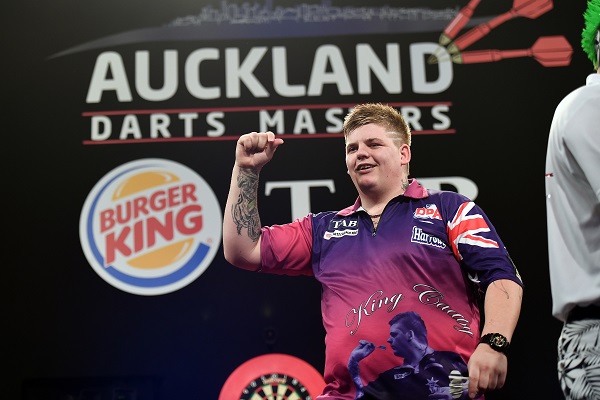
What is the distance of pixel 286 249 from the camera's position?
8.25ft

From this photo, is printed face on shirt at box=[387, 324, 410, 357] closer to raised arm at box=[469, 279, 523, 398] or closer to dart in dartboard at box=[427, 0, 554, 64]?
raised arm at box=[469, 279, 523, 398]

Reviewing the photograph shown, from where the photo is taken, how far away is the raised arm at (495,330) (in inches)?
76.2

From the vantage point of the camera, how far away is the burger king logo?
3730 mm

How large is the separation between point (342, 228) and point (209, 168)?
155 centimetres

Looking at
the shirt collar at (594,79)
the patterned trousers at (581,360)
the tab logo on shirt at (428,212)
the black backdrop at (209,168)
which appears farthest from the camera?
the black backdrop at (209,168)

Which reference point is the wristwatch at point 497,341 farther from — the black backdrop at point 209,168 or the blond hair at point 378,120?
the black backdrop at point 209,168

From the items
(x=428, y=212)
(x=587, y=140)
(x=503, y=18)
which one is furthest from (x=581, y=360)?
(x=503, y=18)

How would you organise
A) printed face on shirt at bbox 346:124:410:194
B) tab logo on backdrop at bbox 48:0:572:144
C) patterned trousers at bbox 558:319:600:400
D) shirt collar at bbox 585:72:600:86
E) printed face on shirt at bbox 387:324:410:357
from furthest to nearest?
1. tab logo on backdrop at bbox 48:0:572:144
2. printed face on shirt at bbox 346:124:410:194
3. printed face on shirt at bbox 387:324:410:357
4. shirt collar at bbox 585:72:600:86
5. patterned trousers at bbox 558:319:600:400

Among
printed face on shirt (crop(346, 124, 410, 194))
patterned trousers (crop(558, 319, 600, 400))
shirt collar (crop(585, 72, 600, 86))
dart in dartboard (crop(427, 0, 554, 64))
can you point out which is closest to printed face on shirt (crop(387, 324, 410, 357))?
printed face on shirt (crop(346, 124, 410, 194))

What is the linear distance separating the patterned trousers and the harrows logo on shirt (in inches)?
38.7

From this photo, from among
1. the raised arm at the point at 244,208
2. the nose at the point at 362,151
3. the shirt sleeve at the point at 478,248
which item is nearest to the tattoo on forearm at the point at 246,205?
the raised arm at the point at 244,208

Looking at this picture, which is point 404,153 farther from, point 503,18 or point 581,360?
point 503,18

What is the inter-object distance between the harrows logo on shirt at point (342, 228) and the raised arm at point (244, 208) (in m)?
0.25

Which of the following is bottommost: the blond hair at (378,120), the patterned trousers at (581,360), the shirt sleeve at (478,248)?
the patterned trousers at (581,360)
